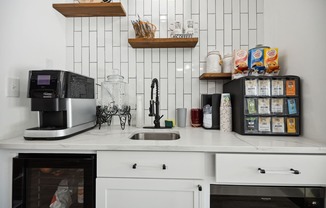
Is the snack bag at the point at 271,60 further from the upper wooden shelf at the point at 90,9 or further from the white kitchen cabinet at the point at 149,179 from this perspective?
the upper wooden shelf at the point at 90,9

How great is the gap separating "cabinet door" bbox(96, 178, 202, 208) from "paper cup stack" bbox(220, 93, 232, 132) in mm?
584

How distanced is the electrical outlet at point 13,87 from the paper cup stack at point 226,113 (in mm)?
1451

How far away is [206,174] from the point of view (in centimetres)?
95

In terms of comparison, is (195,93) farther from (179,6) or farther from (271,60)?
(179,6)

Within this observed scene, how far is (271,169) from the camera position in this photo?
903mm

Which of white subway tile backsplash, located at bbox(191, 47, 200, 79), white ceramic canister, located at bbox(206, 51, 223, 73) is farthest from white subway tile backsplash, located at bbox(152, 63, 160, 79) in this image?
white ceramic canister, located at bbox(206, 51, 223, 73)

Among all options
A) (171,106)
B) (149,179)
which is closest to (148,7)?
(171,106)

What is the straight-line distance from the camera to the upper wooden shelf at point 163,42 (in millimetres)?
1499

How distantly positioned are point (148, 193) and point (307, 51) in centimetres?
130

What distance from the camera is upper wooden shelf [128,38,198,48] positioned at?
4.92 ft

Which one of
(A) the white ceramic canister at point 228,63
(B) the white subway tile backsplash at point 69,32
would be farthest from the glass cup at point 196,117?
(B) the white subway tile backsplash at point 69,32

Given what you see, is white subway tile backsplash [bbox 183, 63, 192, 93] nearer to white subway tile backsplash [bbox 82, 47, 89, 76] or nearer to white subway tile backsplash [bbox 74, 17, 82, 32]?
white subway tile backsplash [bbox 82, 47, 89, 76]

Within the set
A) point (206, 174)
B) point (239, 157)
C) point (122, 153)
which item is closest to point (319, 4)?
point (239, 157)

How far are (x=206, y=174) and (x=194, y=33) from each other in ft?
4.07
